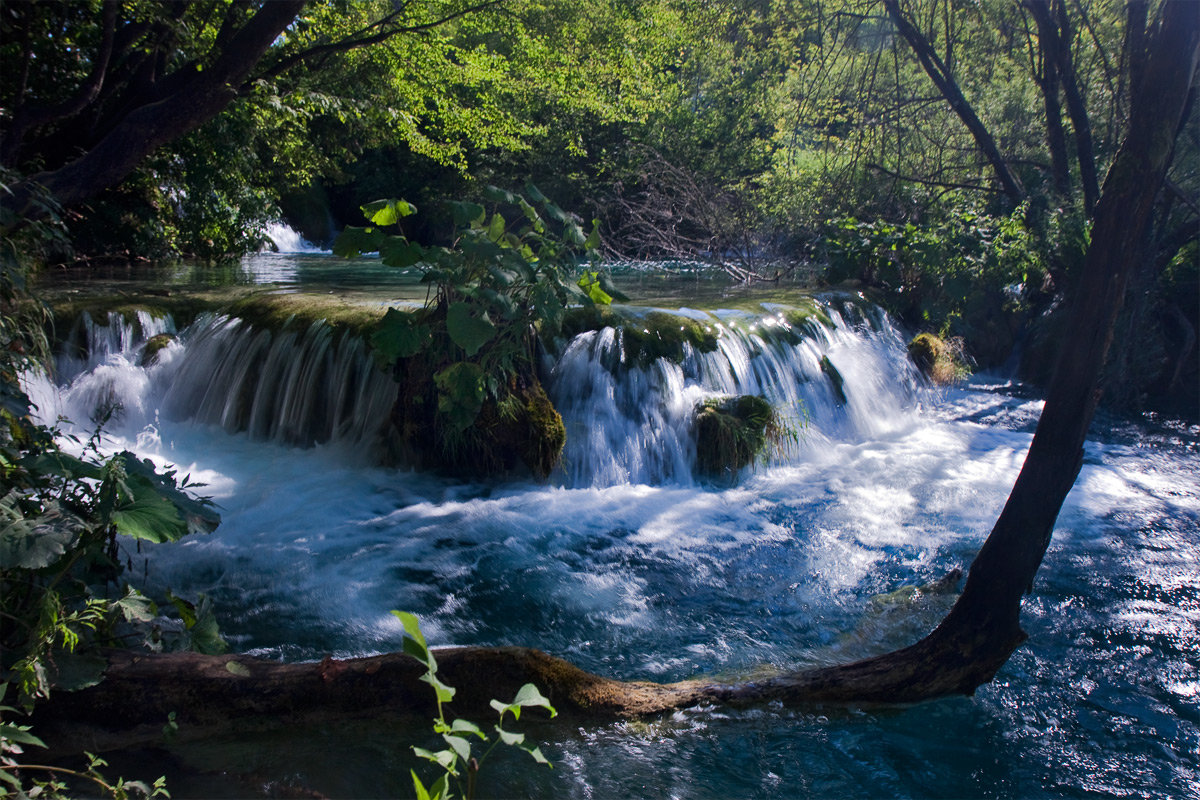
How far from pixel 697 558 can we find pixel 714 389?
112 inches

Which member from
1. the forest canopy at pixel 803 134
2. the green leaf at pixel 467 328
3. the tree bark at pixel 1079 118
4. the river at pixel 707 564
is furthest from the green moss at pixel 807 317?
the green leaf at pixel 467 328

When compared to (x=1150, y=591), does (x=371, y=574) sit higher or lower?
lower

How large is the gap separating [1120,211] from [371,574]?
4705 millimetres

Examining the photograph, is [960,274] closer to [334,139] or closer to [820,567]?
[820,567]

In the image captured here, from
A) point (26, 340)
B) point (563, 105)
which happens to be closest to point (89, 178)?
point (26, 340)

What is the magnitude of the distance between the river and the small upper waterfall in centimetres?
3

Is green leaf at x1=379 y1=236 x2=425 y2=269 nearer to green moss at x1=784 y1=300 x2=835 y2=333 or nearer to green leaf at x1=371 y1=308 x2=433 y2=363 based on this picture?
green leaf at x1=371 y1=308 x2=433 y2=363

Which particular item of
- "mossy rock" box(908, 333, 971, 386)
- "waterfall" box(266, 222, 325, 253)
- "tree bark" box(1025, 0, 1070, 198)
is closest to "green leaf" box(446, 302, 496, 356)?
"mossy rock" box(908, 333, 971, 386)

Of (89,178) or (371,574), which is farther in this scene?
(89,178)

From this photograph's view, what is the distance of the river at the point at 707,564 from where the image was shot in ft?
10.9

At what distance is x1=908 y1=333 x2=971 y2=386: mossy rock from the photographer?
37.4 ft

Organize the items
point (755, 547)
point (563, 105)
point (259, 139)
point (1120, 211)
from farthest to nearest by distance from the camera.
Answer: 1. point (563, 105)
2. point (259, 139)
3. point (755, 547)
4. point (1120, 211)

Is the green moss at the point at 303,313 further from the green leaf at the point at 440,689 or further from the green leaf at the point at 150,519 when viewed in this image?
the green leaf at the point at 440,689

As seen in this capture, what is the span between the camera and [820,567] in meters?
5.75
